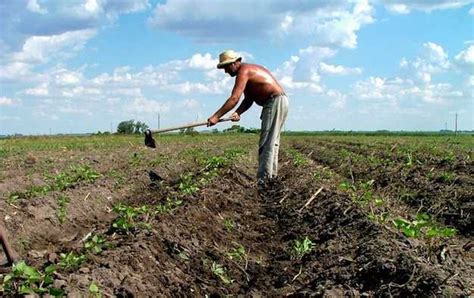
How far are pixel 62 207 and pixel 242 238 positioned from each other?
11.0 feet

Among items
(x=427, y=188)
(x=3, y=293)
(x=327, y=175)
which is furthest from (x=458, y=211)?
(x=3, y=293)

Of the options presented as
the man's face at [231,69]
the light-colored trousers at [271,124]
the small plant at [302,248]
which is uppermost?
the man's face at [231,69]

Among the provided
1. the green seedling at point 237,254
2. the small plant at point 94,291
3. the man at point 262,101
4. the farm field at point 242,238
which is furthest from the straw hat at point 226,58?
the small plant at point 94,291

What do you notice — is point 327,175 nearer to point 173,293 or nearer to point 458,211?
point 458,211

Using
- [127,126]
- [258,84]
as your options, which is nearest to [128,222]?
[258,84]

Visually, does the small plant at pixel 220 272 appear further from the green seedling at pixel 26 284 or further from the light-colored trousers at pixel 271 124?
the light-colored trousers at pixel 271 124

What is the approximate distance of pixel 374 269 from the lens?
466cm

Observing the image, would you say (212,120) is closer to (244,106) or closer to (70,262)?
(244,106)

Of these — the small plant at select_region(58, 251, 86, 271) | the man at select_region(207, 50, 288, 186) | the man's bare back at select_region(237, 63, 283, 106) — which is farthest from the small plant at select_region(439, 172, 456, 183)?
the small plant at select_region(58, 251, 86, 271)

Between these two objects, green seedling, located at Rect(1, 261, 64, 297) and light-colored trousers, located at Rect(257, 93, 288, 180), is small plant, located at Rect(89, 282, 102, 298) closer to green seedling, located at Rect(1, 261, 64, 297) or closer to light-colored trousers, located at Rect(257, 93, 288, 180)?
green seedling, located at Rect(1, 261, 64, 297)

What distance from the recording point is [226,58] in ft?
30.8

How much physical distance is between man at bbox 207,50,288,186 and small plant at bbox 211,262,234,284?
4.11 meters

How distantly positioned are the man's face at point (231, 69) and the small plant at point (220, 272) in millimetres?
4449

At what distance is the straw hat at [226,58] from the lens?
30.7ft
